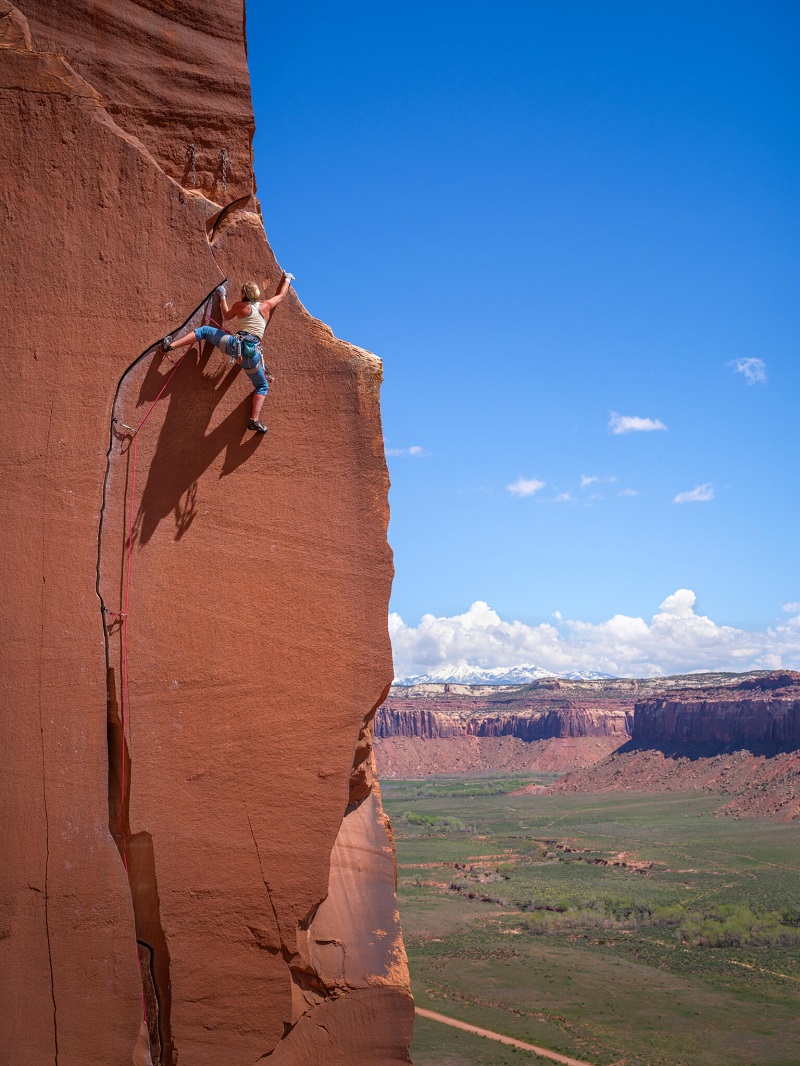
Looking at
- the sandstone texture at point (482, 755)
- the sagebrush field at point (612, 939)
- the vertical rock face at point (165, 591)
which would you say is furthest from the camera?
the sandstone texture at point (482, 755)

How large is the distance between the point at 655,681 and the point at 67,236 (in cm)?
14902

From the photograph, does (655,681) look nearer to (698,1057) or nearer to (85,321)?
(698,1057)

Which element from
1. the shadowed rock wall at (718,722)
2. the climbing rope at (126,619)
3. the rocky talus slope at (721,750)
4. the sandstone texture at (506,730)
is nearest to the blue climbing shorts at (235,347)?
the climbing rope at (126,619)

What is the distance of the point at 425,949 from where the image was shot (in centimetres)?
3859

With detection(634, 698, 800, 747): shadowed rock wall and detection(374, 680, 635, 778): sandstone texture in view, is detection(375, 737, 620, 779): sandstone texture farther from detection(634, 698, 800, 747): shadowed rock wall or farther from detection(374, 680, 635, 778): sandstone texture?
detection(634, 698, 800, 747): shadowed rock wall

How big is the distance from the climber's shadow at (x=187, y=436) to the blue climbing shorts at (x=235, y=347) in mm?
113

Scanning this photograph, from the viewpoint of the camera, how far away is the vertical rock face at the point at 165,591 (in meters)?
5.36

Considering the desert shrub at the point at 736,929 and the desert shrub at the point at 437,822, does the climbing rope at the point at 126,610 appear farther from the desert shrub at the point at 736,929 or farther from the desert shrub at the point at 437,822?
the desert shrub at the point at 437,822

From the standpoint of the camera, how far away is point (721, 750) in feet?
314

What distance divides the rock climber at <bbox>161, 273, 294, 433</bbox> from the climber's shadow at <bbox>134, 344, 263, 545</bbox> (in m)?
0.10

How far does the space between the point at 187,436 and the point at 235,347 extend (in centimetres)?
62

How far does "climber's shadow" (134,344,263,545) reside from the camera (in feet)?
18.7

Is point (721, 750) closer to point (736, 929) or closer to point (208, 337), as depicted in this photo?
point (736, 929)

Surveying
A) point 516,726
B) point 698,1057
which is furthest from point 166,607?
point 516,726
